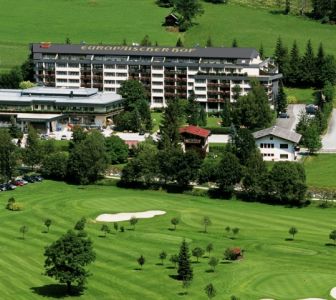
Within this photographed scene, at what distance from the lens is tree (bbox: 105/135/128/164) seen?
171375 millimetres

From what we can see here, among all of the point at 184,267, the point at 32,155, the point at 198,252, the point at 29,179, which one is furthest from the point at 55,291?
the point at 32,155

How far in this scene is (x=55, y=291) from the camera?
111 m

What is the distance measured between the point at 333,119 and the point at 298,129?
19662 millimetres

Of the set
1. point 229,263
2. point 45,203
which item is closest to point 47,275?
point 229,263

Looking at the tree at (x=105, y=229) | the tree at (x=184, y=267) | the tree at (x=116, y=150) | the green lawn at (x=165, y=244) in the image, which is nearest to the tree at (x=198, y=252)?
the green lawn at (x=165, y=244)

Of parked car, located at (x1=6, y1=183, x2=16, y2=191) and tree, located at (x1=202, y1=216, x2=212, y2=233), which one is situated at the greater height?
parked car, located at (x1=6, y1=183, x2=16, y2=191)

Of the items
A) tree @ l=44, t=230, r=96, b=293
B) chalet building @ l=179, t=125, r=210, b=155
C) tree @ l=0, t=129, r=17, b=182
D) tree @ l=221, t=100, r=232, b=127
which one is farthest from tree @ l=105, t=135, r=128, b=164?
tree @ l=44, t=230, r=96, b=293

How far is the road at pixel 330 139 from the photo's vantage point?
177 m

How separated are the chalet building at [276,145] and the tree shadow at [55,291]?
68.5 m

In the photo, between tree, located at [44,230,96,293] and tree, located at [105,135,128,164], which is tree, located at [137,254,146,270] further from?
tree, located at [105,135,128,164]

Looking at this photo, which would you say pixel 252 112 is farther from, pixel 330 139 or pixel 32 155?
pixel 32 155

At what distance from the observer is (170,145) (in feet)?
557

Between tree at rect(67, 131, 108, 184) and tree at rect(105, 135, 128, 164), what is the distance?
531 centimetres

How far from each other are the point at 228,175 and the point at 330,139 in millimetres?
35158
